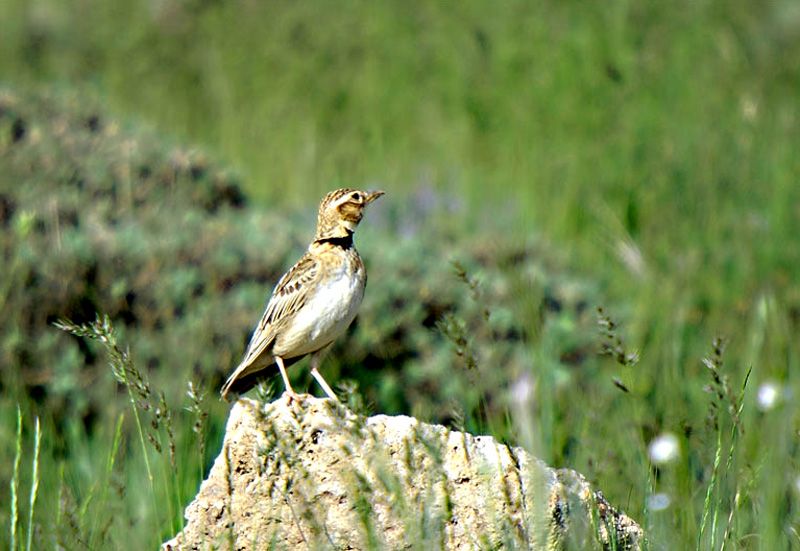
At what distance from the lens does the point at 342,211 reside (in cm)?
428

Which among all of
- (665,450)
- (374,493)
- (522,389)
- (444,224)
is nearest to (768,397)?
(665,450)

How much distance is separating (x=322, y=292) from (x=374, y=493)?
1.16m

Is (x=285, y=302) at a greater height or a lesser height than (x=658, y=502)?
greater

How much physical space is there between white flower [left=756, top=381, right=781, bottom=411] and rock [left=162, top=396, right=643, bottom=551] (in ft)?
7.62

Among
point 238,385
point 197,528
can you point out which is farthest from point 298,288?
point 197,528

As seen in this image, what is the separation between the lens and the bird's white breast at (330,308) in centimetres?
424

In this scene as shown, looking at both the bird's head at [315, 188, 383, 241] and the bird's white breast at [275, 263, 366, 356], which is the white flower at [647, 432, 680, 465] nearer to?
the bird's white breast at [275, 263, 366, 356]

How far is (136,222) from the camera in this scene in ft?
23.6

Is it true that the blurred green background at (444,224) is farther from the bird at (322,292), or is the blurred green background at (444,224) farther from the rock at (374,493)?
the bird at (322,292)

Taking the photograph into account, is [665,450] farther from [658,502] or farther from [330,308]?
[330,308]

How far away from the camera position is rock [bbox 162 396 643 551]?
10.3ft

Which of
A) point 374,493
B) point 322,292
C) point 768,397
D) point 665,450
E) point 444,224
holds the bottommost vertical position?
point 374,493

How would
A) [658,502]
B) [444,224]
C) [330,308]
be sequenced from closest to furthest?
[658,502] < [330,308] < [444,224]

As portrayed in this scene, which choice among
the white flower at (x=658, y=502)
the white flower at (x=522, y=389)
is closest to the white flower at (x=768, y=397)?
the white flower at (x=522, y=389)
